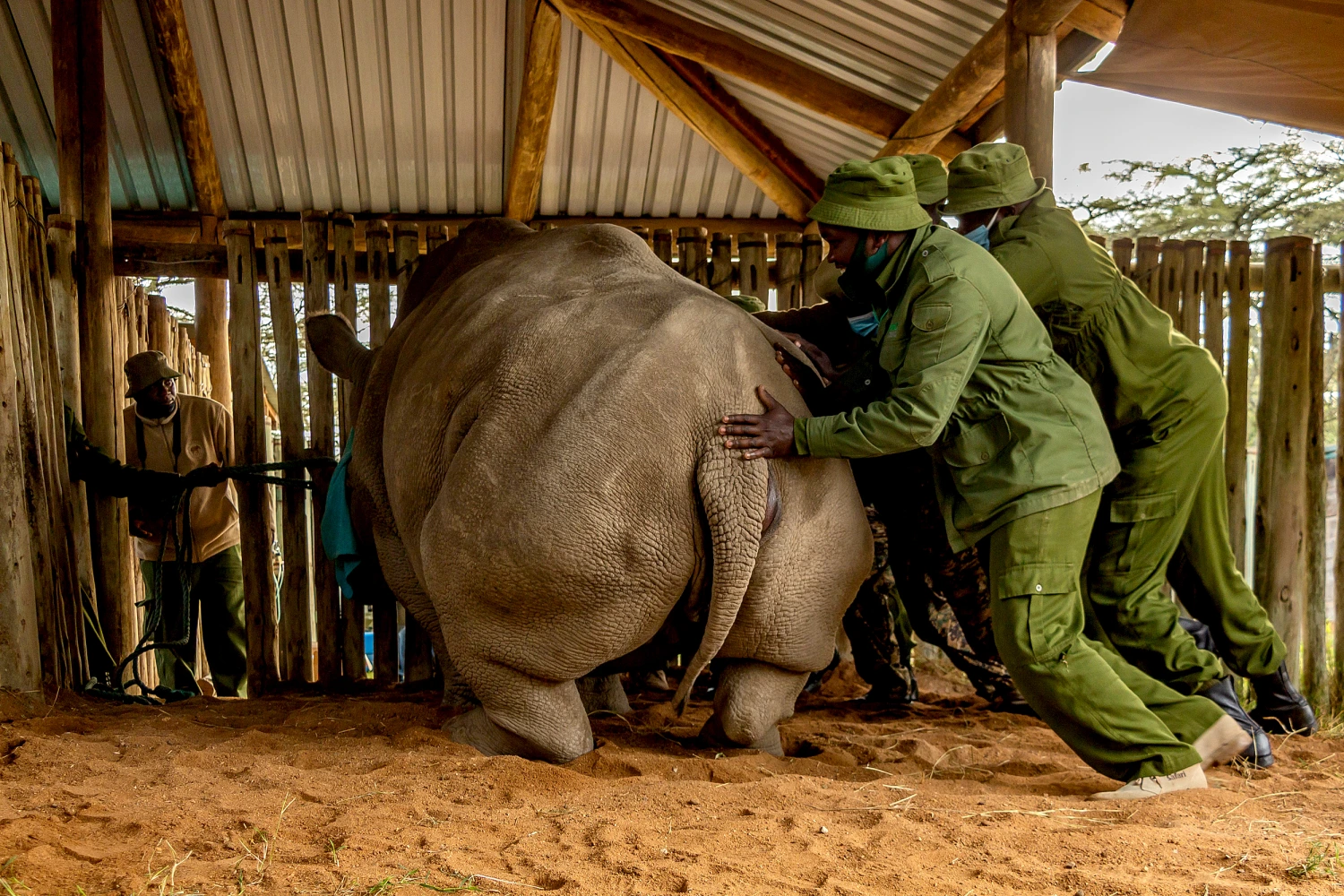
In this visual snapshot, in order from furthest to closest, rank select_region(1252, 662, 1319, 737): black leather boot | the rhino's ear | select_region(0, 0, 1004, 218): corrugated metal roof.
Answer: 1. select_region(0, 0, 1004, 218): corrugated metal roof
2. the rhino's ear
3. select_region(1252, 662, 1319, 737): black leather boot

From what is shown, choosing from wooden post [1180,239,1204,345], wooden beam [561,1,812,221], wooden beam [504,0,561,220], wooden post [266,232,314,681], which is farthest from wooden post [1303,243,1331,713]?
wooden beam [504,0,561,220]

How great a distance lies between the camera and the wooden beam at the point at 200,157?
8422 millimetres

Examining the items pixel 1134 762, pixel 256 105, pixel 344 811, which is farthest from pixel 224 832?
pixel 256 105

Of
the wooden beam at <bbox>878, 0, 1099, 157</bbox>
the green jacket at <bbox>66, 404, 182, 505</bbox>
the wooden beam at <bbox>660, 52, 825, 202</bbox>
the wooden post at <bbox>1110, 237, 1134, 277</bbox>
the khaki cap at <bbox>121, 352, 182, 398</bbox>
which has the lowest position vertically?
the green jacket at <bbox>66, 404, 182, 505</bbox>

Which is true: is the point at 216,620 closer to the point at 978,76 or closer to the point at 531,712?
the point at 531,712

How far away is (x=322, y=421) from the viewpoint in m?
6.40

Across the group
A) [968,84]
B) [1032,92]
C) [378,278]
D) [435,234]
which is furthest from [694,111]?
[1032,92]

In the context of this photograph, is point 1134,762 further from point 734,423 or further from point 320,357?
point 320,357

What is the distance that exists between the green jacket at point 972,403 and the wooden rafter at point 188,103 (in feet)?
21.7

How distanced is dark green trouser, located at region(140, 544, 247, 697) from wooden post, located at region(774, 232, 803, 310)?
362 centimetres

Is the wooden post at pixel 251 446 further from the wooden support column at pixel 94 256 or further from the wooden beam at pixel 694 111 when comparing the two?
the wooden beam at pixel 694 111

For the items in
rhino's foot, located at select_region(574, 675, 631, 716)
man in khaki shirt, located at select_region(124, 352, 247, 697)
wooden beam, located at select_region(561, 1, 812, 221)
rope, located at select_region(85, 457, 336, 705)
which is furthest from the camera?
wooden beam, located at select_region(561, 1, 812, 221)

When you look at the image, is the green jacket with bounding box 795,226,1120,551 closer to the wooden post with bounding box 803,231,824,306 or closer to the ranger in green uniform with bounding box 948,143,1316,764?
the ranger in green uniform with bounding box 948,143,1316,764

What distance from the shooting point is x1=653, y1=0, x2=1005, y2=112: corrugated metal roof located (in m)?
7.04
